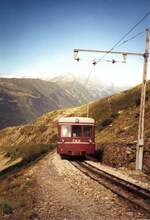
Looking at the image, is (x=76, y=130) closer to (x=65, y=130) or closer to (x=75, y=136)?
(x=75, y=136)

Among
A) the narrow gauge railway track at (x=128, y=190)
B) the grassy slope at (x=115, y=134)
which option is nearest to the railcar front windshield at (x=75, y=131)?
the grassy slope at (x=115, y=134)

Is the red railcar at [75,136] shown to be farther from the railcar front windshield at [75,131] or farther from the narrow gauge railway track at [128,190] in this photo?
the narrow gauge railway track at [128,190]

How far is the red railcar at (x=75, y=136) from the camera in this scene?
75.4 ft

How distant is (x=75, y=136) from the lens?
76.3 feet

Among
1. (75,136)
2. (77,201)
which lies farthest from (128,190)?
(75,136)

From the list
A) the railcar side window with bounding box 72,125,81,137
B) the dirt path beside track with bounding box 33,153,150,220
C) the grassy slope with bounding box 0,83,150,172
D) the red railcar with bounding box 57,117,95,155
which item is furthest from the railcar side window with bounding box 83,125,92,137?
the dirt path beside track with bounding box 33,153,150,220

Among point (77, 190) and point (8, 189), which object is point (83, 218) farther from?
point (8, 189)

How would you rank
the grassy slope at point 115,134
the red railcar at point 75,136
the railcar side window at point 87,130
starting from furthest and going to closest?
the railcar side window at point 87,130 < the red railcar at point 75,136 < the grassy slope at point 115,134

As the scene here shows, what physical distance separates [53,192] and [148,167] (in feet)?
26.0

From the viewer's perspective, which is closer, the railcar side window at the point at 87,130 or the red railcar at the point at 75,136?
the red railcar at the point at 75,136

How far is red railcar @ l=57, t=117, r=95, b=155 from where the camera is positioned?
23.0m

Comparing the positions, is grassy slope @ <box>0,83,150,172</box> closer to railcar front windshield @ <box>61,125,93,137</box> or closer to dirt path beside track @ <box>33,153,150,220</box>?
railcar front windshield @ <box>61,125,93,137</box>

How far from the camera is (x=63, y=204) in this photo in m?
10.4

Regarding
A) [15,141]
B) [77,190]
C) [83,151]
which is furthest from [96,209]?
[15,141]
